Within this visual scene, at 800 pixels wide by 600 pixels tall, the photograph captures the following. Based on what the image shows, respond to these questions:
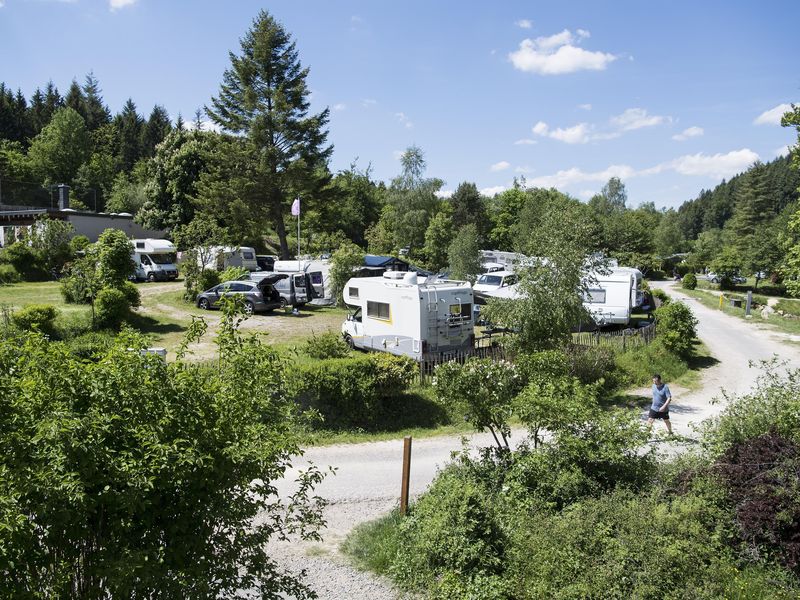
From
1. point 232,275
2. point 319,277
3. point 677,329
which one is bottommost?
point 677,329

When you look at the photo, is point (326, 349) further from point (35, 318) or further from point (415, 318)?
point (35, 318)

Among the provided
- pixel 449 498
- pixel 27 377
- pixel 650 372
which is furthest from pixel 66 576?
pixel 650 372

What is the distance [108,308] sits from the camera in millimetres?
19406

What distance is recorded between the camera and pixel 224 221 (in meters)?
43.6

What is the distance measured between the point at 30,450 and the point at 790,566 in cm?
745

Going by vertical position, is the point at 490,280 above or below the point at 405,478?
above

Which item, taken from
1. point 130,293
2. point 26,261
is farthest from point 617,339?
point 26,261

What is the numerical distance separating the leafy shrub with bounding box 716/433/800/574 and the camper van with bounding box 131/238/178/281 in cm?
3171

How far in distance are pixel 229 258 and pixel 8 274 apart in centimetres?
1114

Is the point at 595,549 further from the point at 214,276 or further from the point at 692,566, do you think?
the point at 214,276

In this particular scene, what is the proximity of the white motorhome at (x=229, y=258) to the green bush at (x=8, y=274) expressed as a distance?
9.36 m

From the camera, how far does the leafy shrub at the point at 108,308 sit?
63.4 ft

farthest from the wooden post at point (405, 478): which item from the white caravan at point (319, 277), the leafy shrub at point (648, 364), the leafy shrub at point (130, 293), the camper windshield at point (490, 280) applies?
the camper windshield at point (490, 280)

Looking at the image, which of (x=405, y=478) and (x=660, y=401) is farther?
(x=660, y=401)
